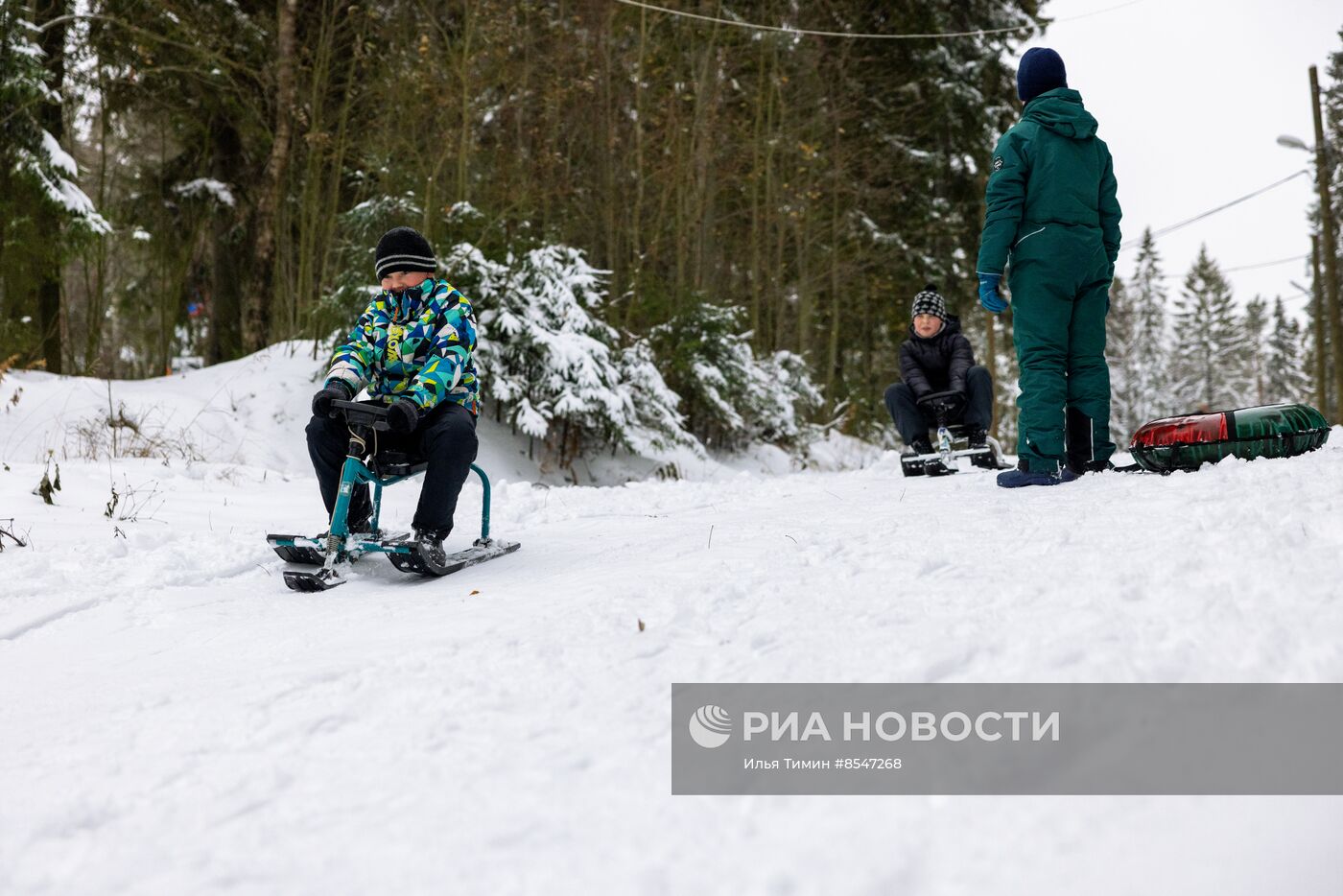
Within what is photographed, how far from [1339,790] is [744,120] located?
49.5 ft

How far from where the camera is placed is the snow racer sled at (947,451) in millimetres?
6070

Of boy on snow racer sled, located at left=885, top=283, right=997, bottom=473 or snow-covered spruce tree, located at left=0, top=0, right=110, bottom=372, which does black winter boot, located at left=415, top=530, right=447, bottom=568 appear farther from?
snow-covered spruce tree, located at left=0, top=0, right=110, bottom=372

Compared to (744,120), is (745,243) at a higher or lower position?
lower

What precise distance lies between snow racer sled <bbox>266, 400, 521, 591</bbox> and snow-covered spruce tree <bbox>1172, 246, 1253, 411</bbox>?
5266 cm

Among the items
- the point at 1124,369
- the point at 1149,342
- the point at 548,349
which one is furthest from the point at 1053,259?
the point at 1149,342

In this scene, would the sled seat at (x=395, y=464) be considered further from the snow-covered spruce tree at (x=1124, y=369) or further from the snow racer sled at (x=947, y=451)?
the snow-covered spruce tree at (x=1124, y=369)

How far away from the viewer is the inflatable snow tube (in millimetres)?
4059

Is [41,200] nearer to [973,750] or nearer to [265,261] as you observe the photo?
[265,261]

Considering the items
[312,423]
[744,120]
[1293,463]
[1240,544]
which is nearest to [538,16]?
[744,120]

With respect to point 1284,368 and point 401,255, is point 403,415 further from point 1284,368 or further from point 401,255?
point 1284,368

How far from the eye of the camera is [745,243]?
52.0ft

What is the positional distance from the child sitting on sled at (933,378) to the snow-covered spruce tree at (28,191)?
9295 millimetres

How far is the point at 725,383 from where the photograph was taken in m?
10.3

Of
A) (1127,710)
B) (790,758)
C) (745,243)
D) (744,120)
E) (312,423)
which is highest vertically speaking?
(744,120)
